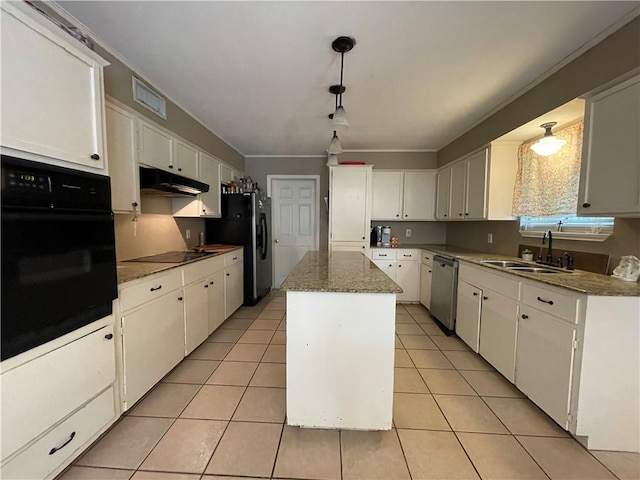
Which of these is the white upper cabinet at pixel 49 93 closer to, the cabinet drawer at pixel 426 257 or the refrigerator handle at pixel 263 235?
the refrigerator handle at pixel 263 235

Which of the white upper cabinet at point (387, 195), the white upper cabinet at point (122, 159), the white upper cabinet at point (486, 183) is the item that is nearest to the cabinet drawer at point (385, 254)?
the white upper cabinet at point (387, 195)

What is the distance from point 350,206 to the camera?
391 centimetres

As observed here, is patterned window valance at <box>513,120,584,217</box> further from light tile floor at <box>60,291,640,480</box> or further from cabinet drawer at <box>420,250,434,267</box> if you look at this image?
light tile floor at <box>60,291,640,480</box>

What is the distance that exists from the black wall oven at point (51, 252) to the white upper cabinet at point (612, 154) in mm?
2922

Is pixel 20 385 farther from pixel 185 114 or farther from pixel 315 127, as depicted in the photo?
pixel 315 127

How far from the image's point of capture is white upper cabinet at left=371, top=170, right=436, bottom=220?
417 cm

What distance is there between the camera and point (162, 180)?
82.7 inches

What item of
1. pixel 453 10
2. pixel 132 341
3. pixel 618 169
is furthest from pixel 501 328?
pixel 132 341

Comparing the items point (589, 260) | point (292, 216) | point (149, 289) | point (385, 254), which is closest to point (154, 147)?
point (149, 289)

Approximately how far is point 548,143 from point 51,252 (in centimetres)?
337

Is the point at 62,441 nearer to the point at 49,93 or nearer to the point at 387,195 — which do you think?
the point at 49,93

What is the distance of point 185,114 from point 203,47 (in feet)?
4.00

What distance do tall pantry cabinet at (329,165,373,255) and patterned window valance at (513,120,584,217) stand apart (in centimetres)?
179

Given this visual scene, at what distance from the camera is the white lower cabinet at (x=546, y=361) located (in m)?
1.51
